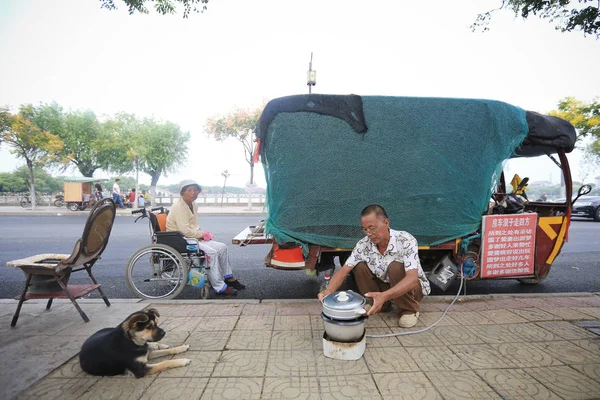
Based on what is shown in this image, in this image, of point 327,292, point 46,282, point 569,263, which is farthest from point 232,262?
point 569,263

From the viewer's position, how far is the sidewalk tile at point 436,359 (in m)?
2.41

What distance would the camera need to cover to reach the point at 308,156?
3600 millimetres

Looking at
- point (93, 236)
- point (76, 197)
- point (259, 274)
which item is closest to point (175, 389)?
point (93, 236)

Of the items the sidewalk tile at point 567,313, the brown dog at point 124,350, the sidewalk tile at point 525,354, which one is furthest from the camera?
the sidewalk tile at point 567,313

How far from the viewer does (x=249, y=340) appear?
2824 millimetres

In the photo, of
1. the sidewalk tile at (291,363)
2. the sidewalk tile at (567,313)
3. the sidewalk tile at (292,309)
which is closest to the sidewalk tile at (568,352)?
the sidewalk tile at (567,313)

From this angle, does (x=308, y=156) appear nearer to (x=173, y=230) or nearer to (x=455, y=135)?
(x=455, y=135)

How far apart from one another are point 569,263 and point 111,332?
7.48m

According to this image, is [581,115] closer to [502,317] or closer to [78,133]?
[502,317]

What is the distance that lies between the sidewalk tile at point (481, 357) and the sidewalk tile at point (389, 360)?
0.43 m

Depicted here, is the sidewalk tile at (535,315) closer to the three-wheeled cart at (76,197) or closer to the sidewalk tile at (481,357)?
the sidewalk tile at (481,357)

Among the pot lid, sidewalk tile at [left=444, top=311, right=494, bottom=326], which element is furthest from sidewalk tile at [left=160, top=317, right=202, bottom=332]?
sidewalk tile at [left=444, top=311, right=494, bottom=326]

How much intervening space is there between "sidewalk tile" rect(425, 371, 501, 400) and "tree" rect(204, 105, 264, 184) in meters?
22.2

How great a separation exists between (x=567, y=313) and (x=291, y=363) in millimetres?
3059
